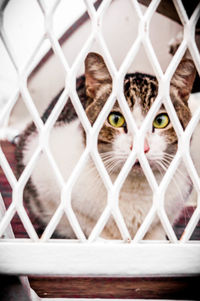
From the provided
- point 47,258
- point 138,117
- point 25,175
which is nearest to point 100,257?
point 47,258

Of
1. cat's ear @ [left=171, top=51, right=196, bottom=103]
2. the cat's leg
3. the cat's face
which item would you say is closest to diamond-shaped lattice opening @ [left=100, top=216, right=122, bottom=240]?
the cat's leg

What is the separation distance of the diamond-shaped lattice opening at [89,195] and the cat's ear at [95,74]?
0.91 feet

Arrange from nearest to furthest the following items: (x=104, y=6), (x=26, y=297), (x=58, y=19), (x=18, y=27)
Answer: (x=104, y=6), (x=26, y=297), (x=18, y=27), (x=58, y=19)

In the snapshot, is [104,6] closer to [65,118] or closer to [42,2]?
[42,2]

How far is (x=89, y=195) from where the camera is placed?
1.09 metres

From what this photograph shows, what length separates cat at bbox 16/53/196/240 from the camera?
3.26ft

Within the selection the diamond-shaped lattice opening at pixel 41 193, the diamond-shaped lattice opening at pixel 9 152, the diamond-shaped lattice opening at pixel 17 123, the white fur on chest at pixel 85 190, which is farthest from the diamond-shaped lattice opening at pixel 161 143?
the diamond-shaped lattice opening at pixel 9 152

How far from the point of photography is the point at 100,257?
1.73 feet

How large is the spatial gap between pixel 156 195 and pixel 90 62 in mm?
602

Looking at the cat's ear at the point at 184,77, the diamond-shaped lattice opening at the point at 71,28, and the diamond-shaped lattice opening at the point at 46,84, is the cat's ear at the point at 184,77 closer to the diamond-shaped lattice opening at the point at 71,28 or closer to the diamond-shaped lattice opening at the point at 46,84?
the diamond-shaped lattice opening at the point at 71,28

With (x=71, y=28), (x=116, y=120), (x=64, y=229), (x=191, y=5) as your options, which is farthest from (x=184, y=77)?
(x=64, y=229)

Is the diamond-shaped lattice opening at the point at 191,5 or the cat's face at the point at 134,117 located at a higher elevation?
the cat's face at the point at 134,117

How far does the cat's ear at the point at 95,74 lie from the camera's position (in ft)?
3.10

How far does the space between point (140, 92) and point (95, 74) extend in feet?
0.74
